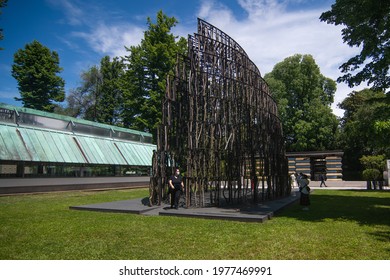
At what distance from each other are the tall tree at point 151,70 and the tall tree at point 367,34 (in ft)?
86.4

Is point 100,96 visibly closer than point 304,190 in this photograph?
No

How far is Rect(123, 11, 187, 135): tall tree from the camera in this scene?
3691 cm

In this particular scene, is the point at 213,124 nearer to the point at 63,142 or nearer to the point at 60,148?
the point at 60,148

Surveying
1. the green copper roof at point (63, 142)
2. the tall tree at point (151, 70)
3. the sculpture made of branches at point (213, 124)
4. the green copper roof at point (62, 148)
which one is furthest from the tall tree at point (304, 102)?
the sculpture made of branches at point (213, 124)

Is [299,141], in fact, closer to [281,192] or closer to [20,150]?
[281,192]

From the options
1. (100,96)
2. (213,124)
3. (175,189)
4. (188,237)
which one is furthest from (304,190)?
(100,96)

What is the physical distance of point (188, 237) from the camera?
835cm

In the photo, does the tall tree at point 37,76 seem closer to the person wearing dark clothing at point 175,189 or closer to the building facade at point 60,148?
the building facade at point 60,148

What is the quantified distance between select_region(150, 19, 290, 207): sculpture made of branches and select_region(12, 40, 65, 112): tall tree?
37.0 metres

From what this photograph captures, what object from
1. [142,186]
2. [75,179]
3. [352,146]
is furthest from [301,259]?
[352,146]

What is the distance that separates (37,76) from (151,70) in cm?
1984

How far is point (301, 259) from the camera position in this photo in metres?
6.44

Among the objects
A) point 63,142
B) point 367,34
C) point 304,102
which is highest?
point 304,102

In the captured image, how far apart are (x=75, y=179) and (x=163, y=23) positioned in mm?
24330
